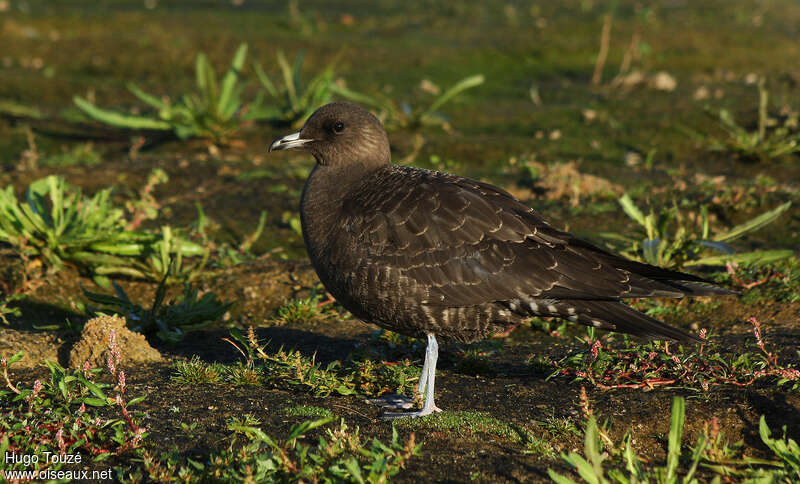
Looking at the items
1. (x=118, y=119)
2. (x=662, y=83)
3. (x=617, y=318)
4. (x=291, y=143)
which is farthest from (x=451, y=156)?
(x=617, y=318)

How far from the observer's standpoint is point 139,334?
18.9ft

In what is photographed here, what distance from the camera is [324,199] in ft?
18.1

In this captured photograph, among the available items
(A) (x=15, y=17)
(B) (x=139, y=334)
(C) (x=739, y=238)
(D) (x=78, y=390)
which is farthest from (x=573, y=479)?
(A) (x=15, y=17)

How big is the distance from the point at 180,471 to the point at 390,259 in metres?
1.84

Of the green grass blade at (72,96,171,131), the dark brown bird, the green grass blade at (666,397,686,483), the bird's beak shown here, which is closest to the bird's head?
the bird's beak

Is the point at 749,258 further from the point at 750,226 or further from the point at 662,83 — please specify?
the point at 662,83

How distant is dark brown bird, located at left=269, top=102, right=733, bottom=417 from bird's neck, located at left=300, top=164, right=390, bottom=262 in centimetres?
4

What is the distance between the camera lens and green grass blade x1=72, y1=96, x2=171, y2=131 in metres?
10.7

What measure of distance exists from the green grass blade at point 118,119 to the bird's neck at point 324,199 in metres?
5.92

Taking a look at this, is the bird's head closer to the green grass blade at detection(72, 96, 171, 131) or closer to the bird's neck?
the bird's neck

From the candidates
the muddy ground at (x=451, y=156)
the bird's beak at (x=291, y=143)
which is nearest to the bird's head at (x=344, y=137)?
the bird's beak at (x=291, y=143)

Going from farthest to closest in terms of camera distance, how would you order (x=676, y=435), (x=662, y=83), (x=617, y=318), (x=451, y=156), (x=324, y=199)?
(x=662, y=83) < (x=451, y=156) < (x=324, y=199) < (x=617, y=318) < (x=676, y=435)

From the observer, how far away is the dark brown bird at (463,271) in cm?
491

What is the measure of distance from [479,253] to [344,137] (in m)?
1.48
